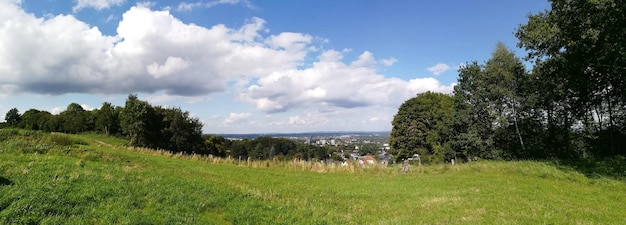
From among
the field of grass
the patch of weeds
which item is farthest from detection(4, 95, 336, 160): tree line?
the field of grass

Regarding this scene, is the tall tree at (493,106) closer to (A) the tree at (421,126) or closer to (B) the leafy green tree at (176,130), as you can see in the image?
(A) the tree at (421,126)

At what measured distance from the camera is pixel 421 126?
2115 inches

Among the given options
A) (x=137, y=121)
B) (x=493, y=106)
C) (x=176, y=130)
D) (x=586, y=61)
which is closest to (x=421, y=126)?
(x=493, y=106)

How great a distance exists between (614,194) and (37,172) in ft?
76.7

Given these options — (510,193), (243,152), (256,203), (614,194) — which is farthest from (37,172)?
(243,152)

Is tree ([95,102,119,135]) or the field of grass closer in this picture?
the field of grass

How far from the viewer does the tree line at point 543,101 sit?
70.9 feet

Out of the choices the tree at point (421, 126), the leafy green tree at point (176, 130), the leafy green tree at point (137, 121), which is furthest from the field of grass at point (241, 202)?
the leafy green tree at point (176, 130)

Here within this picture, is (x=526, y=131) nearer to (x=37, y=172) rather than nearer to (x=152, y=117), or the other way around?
(x=37, y=172)

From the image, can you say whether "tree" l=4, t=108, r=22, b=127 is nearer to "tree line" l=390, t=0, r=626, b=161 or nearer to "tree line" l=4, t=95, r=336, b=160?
"tree line" l=4, t=95, r=336, b=160

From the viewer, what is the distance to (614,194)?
16.0 metres

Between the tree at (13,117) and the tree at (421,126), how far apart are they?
8956 cm

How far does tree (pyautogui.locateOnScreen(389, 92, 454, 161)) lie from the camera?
51688mm

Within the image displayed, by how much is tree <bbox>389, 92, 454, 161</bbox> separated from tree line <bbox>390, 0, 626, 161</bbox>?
0.52 feet
